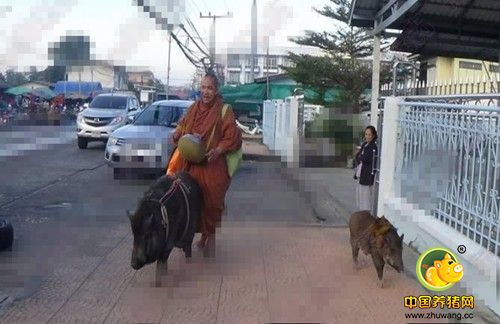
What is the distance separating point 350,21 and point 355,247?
26.2 ft

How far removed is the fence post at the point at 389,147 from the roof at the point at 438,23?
2449 mm

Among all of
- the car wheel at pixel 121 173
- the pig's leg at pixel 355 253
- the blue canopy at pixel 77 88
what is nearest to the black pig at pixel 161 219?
the pig's leg at pixel 355 253

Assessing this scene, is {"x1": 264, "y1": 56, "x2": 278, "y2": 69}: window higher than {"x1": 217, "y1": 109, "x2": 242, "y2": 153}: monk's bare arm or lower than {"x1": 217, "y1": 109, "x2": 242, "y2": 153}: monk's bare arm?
higher

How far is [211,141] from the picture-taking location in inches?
251

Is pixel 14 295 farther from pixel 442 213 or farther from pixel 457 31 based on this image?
pixel 457 31

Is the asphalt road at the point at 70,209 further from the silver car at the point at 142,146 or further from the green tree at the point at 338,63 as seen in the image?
the green tree at the point at 338,63

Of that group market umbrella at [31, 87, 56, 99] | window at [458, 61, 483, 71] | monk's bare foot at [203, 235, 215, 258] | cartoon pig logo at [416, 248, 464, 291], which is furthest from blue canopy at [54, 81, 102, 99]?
cartoon pig logo at [416, 248, 464, 291]

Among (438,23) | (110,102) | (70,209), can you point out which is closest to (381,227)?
(70,209)

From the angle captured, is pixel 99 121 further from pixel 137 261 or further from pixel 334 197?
pixel 137 261

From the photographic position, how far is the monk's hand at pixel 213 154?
20.5 feet

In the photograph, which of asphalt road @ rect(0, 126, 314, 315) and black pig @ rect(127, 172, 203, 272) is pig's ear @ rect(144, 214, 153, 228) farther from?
asphalt road @ rect(0, 126, 314, 315)

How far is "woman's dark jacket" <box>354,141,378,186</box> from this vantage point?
27.1 ft

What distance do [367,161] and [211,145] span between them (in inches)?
106

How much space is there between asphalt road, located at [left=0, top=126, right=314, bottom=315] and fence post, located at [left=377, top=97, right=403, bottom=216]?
139cm
